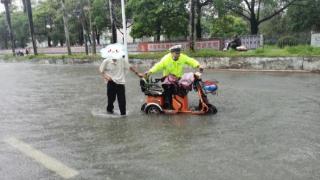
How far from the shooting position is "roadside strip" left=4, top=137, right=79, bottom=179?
5.75 metres

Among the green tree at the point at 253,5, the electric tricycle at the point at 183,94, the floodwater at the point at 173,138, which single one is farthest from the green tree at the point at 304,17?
the electric tricycle at the point at 183,94

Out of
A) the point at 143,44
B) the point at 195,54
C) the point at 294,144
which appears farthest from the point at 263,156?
the point at 143,44

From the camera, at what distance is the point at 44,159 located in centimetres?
642

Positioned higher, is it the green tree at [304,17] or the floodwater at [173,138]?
the green tree at [304,17]

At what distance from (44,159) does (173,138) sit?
2409 mm

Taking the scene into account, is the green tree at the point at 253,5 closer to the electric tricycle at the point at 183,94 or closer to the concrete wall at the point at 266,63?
the concrete wall at the point at 266,63

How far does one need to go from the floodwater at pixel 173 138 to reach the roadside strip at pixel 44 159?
3.6 inches

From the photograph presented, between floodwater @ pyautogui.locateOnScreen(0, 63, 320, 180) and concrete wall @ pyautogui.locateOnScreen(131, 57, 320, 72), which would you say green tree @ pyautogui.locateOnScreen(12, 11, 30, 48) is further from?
floodwater @ pyautogui.locateOnScreen(0, 63, 320, 180)

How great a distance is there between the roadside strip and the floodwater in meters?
0.09

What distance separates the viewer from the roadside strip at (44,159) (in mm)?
5746

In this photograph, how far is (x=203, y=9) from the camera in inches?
1375

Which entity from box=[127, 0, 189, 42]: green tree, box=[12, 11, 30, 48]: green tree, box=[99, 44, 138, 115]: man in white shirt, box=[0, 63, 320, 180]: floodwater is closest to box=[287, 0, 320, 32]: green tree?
box=[127, 0, 189, 42]: green tree

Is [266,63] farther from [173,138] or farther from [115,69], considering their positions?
[173,138]

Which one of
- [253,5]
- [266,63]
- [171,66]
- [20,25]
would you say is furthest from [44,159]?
[20,25]
